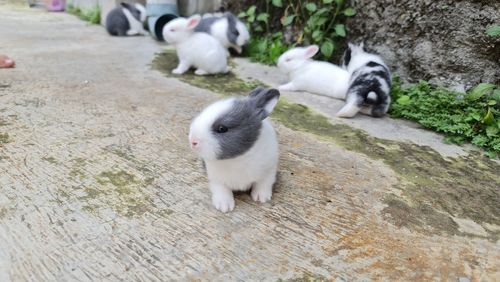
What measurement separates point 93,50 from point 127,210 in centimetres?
415

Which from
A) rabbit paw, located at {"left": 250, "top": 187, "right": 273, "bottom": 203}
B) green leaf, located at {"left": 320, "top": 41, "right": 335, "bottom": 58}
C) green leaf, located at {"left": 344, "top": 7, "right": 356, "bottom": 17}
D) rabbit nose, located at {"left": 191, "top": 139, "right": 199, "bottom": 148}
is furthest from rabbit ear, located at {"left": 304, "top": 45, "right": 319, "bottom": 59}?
rabbit nose, located at {"left": 191, "top": 139, "right": 199, "bottom": 148}

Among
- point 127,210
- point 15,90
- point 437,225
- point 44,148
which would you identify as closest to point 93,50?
point 15,90

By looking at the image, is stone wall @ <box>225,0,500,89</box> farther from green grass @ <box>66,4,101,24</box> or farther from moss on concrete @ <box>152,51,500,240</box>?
green grass @ <box>66,4,101,24</box>

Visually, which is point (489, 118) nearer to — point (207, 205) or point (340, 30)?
point (340, 30)

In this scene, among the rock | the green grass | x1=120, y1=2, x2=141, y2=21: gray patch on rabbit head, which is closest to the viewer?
the rock

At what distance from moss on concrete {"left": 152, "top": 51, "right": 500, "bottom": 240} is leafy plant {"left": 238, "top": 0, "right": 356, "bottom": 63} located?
1.51 m

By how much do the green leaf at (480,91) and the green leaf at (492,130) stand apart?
31 centimetres

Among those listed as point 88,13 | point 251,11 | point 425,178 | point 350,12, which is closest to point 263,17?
point 251,11

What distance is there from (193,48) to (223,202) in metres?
2.90

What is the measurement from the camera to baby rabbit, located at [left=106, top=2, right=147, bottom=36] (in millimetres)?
6770

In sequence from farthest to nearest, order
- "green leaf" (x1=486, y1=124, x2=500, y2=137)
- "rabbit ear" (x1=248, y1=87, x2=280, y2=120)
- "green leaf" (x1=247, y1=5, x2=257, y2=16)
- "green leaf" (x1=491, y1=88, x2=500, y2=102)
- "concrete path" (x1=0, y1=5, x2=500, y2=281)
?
"green leaf" (x1=247, y1=5, x2=257, y2=16) < "green leaf" (x1=491, y1=88, x2=500, y2=102) < "green leaf" (x1=486, y1=124, x2=500, y2=137) < "rabbit ear" (x1=248, y1=87, x2=280, y2=120) < "concrete path" (x1=0, y1=5, x2=500, y2=281)

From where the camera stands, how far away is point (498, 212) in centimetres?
231

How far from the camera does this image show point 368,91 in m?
3.72

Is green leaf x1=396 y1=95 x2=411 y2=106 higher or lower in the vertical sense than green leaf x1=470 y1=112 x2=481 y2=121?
lower
